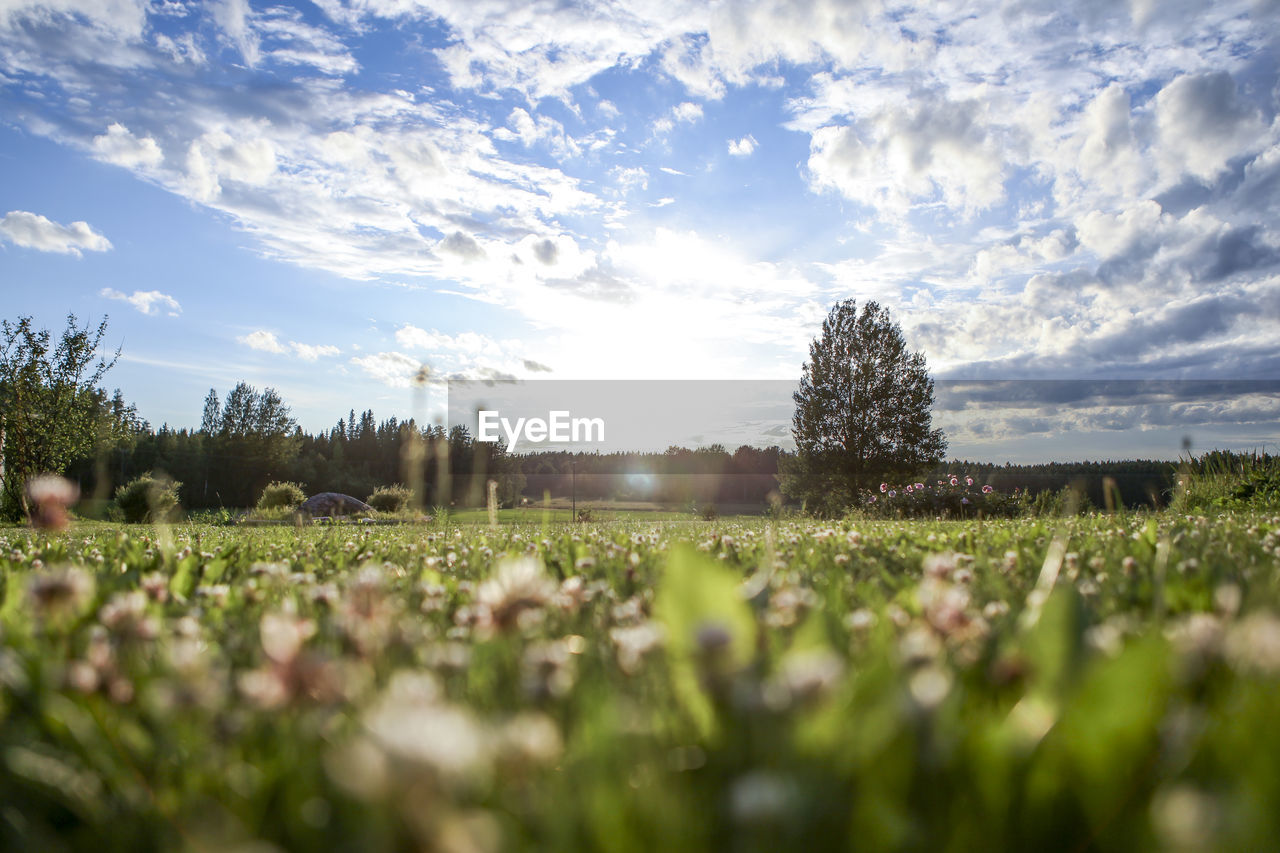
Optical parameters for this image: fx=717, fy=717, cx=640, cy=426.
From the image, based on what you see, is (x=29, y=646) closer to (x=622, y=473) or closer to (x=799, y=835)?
(x=799, y=835)

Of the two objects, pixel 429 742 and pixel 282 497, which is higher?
pixel 429 742

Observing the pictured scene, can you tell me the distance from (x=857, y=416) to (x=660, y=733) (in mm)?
33522

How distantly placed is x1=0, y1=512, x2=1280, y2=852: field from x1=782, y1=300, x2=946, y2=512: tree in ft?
102

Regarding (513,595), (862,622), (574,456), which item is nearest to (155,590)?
(513,595)

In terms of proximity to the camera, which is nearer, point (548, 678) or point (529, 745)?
point (529, 745)

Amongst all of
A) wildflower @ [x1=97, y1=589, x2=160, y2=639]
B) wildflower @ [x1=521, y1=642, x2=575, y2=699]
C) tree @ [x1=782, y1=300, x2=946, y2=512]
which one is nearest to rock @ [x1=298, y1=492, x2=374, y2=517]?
tree @ [x1=782, y1=300, x2=946, y2=512]

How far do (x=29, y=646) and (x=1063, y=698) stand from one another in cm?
216

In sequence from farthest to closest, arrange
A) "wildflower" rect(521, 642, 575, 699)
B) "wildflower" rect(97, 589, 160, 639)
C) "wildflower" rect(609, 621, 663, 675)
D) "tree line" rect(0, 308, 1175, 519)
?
"tree line" rect(0, 308, 1175, 519), "wildflower" rect(97, 589, 160, 639), "wildflower" rect(609, 621, 663, 675), "wildflower" rect(521, 642, 575, 699)

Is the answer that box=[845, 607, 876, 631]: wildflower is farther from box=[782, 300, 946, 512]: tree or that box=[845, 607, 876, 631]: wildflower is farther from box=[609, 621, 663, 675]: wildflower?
box=[782, 300, 946, 512]: tree

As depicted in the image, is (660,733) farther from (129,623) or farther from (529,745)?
(129,623)

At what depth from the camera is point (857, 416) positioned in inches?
1304

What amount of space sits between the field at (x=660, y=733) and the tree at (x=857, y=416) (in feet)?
102

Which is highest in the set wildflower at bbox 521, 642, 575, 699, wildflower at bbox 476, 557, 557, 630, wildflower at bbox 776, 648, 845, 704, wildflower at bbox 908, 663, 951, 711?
wildflower at bbox 476, 557, 557, 630

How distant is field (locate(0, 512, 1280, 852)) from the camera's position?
78 centimetres
